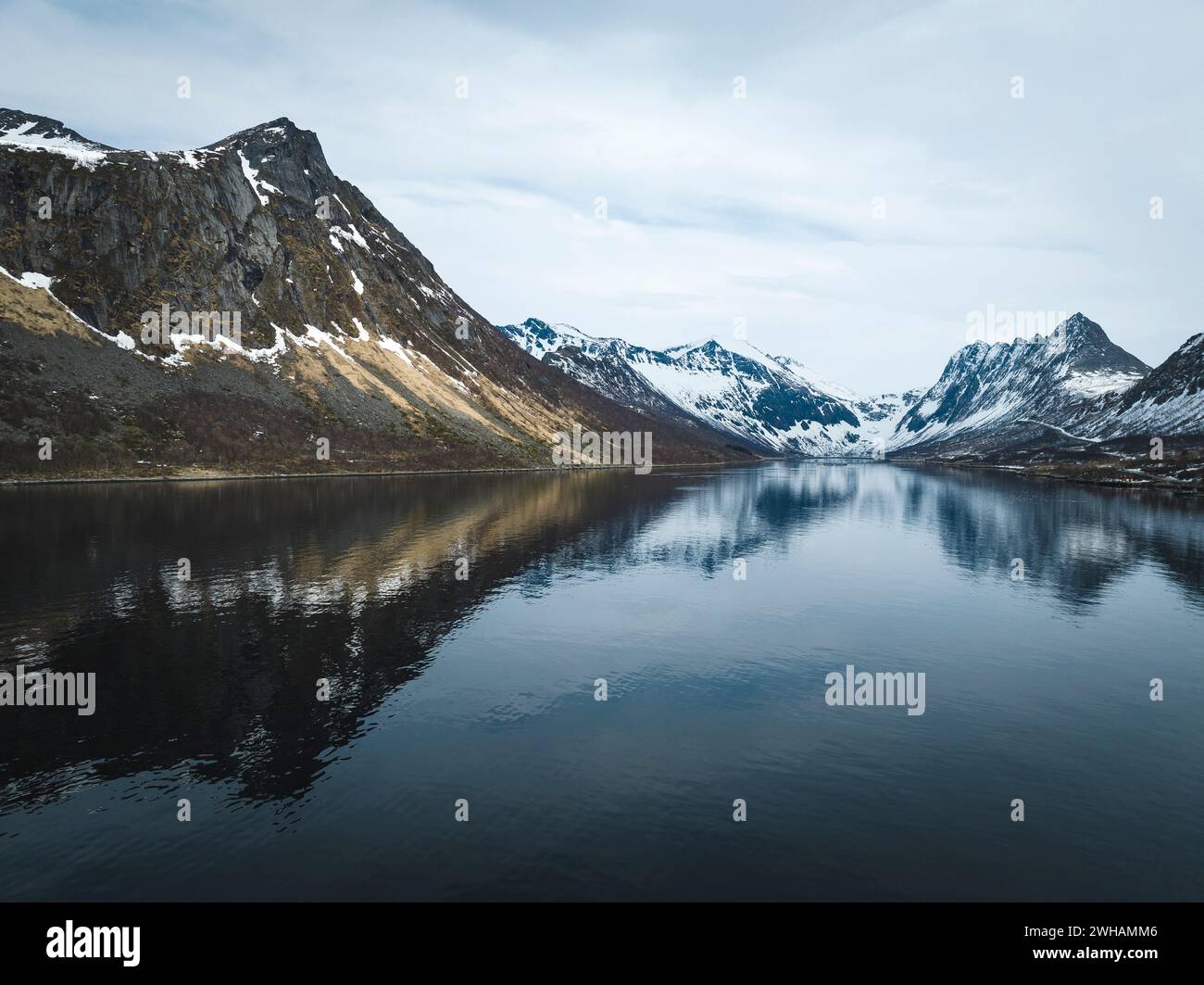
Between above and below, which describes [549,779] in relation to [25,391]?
below

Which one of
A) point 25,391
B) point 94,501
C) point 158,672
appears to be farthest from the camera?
point 25,391

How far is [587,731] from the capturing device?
94.1ft

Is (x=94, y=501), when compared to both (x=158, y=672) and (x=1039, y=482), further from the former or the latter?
(x=1039, y=482)

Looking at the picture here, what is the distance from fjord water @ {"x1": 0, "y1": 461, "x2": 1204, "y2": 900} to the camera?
19.4 meters

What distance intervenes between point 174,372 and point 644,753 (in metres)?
205

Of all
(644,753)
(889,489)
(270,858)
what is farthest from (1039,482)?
(270,858)

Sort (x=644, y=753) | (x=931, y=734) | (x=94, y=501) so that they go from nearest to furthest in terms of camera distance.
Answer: (x=644, y=753) < (x=931, y=734) < (x=94, y=501)

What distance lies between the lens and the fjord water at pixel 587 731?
19.4 meters

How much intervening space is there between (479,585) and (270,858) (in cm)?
3634

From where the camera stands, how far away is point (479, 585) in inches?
2194

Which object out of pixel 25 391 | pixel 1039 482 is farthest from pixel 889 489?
pixel 25 391
